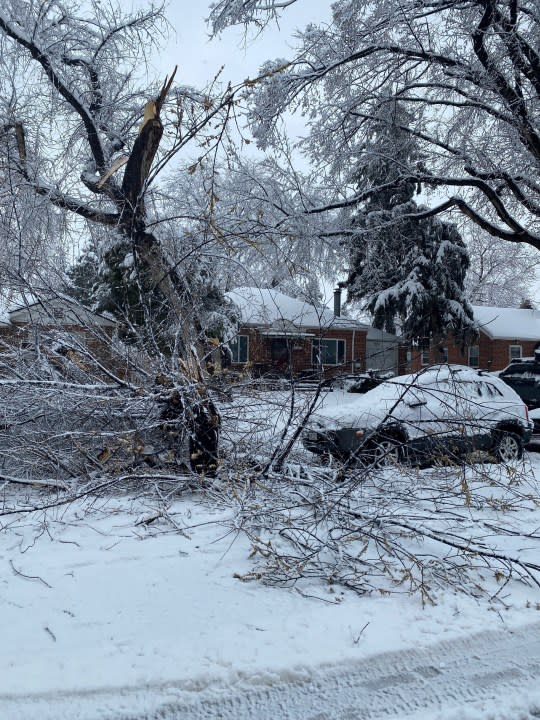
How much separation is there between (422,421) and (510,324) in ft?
91.4

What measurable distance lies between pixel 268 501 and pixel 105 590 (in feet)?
6.16

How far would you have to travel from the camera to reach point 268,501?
17.1 feet

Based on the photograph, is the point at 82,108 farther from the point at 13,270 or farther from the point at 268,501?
the point at 268,501

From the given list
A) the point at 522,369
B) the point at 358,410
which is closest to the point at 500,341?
the point at 522,369

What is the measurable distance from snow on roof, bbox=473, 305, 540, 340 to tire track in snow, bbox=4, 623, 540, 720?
92.5 ft

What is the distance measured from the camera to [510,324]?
3116 cm

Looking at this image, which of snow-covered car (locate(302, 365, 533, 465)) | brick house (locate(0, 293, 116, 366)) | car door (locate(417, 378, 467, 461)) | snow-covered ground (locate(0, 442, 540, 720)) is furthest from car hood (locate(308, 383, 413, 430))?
snow-covered ground (locate(0, 442, 540, 720))

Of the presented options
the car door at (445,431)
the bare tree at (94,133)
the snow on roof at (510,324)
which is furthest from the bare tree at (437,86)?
the snow on roof at (510,324)

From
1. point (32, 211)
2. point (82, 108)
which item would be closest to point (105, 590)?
point (32, 211)

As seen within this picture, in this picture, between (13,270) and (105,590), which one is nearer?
(105,590)

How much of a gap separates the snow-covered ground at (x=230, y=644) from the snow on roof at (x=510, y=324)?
27.8m

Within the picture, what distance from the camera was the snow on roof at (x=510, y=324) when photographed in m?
30.3

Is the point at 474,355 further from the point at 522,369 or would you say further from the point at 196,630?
the point at 196,630

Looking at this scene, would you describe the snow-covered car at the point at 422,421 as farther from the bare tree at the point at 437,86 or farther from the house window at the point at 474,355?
the house window at the point at 474,355
